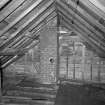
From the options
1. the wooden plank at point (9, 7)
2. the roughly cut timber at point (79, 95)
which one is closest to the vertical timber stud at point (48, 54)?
the roughly cut timber at point (79, 95)

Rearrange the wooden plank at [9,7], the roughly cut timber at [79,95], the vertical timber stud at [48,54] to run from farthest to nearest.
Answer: the vertical timber stud at [48,54]
the roughly cut timber at [79,95]
the wooden plank at [9,7]

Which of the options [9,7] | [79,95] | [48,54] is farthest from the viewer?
[48,54]

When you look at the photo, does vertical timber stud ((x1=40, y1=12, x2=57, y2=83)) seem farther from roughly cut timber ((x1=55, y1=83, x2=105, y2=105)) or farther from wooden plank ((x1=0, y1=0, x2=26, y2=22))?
wooden plank ((x1=0, y1=0, x2=26, y2=22))

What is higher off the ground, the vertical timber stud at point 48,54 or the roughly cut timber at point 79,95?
the vertical timber stud at point 48,54

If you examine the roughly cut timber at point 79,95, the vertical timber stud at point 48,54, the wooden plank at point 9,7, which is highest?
the wooden plank at point 9,7

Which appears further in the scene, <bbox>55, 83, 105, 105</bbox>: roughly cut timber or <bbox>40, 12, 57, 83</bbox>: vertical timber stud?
<bbox>40, 12, 57, 83</bbox>: vertical timber stud

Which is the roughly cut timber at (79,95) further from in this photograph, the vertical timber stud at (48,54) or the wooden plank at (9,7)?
the wooden plank at (9,7)

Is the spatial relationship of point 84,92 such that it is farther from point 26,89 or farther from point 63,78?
point 26,89

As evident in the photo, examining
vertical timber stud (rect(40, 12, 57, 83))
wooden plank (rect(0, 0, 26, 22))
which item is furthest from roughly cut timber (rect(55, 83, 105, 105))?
wooden plank (rect(0, 0, 26, 22))

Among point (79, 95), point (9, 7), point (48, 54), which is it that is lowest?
point (79, 95)

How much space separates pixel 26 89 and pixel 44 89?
22.1 inches

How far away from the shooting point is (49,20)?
5.27 meters

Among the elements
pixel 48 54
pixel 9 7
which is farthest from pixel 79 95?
pixel 9 7

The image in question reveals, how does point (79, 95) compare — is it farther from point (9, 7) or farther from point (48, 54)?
point (9, 7)
